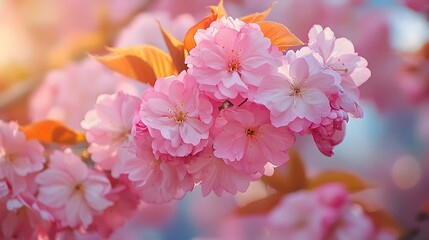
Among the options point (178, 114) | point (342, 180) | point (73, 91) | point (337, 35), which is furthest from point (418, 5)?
point (178, 114)

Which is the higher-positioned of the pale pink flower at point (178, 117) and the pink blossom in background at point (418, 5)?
the pale pink flower at point (178, 117)

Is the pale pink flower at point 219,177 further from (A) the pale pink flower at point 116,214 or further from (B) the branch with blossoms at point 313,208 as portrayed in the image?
(B) the branch with blossoms at point 313,208

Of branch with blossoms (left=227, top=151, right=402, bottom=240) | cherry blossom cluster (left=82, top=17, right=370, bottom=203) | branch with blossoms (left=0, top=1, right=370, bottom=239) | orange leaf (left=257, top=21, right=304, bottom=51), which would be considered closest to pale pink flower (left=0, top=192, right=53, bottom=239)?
branch with blossoms (left=0, top=1, right=370, bottom=239)

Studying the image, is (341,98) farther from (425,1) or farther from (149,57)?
(425,1)

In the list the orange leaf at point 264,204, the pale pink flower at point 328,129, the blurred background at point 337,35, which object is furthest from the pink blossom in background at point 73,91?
the pale pink flower at point 328,129

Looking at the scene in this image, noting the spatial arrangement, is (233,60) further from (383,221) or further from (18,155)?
(383,221)

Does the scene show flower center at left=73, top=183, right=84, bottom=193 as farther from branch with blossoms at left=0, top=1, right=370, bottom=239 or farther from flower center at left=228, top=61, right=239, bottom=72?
flower center at left=228, top=61, right=239, bottom=72
